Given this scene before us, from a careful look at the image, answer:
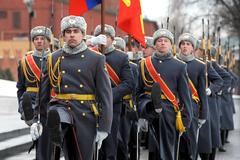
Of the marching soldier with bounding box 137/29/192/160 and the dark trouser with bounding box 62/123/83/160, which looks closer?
the dark trouser with bounding box 62/123/83/160

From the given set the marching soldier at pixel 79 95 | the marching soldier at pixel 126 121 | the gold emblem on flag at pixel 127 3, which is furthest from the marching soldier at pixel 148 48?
the marching soldier at pixel 79 95

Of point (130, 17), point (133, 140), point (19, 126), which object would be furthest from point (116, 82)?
point (19, 126)

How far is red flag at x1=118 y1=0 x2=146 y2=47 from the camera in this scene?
9.03 m

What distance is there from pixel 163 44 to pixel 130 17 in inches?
38.8

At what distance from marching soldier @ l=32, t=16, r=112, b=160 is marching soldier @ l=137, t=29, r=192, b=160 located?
1544 mm

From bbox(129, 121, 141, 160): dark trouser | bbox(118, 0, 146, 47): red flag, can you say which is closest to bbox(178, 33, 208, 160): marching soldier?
bbox(118, 0, 146, 47): red flag

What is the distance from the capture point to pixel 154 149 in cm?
814

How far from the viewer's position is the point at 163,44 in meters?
8.24

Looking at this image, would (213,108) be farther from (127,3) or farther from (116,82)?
(116,82)

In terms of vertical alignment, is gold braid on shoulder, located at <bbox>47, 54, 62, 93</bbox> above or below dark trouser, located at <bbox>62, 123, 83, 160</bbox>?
above

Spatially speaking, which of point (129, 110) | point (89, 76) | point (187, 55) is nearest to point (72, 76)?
point (89, 76)

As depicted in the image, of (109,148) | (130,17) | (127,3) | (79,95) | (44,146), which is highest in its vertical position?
(127,3)

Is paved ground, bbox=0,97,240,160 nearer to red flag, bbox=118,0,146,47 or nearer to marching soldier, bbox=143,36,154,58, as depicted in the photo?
marching soldier, bbox=143,36,154,58

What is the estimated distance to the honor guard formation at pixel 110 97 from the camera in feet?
21.1
